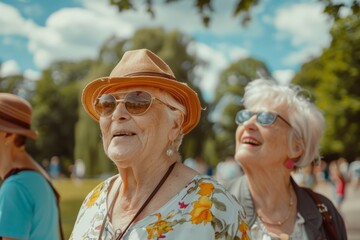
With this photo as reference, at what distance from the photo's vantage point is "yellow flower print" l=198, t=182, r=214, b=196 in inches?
83.1

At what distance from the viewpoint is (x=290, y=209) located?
137 inches

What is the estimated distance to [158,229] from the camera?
6.64 feet

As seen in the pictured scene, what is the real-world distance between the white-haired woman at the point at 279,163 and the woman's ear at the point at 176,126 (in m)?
1.24

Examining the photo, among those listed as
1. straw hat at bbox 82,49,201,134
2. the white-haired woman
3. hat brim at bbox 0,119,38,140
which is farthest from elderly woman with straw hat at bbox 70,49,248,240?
the white-haired woman

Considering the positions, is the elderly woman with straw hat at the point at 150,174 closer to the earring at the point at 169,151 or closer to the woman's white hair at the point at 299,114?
the earring at the point at 169,151

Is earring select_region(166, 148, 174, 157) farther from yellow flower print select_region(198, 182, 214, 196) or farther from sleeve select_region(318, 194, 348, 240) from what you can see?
sleeve select_region(318, 194, 348, 240)

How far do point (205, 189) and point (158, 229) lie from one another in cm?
26

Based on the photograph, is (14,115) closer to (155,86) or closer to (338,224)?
(155,86)

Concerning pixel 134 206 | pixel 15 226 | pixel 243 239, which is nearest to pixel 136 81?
pixel 134 206

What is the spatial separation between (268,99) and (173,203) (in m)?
→ 1.78

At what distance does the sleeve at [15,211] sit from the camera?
2951 mm

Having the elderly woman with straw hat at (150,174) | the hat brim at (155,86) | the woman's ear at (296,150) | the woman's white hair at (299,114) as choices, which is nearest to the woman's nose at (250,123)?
the woman's white hair at (299,114)

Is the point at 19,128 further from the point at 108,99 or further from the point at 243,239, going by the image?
the point at 243,239

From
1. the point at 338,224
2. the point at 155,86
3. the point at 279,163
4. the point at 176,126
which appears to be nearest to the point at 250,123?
the point at 279,163
